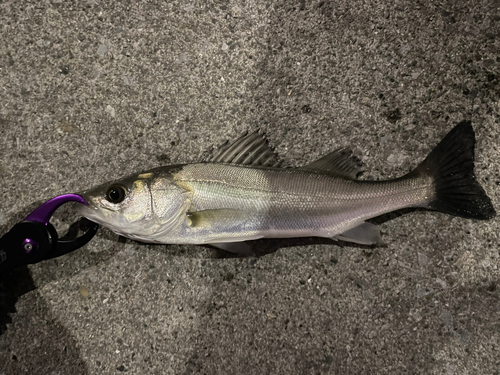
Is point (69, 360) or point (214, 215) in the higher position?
point (214, 215)

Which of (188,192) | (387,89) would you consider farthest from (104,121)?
(387,89)

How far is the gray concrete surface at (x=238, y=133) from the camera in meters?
2.32

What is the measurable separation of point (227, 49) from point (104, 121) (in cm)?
104

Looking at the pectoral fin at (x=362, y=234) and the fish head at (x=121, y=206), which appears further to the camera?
the pectoral fin at (x=362, y=234)

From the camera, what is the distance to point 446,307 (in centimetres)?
231

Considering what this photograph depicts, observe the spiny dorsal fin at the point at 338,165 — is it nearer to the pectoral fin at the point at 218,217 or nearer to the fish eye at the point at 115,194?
the pectoral fin at the point at 218,217

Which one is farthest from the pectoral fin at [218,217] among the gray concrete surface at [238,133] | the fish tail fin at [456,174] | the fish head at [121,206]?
the fish tail fin at [456,174]

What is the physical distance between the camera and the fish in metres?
2.04

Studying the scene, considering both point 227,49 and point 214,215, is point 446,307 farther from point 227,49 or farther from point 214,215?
point 227,49

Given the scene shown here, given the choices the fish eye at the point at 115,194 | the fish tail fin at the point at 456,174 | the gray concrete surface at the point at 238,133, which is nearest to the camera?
the fish eye at the point at 115,194

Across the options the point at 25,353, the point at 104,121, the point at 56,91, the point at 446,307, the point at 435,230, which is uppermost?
the point at 56,91

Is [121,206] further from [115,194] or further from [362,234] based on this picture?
[362,234]

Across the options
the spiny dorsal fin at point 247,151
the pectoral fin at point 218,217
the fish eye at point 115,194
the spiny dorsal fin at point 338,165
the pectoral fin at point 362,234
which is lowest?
the pectoral fin at point 362,234

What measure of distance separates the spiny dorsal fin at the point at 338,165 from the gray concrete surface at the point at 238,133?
0.20 meters
